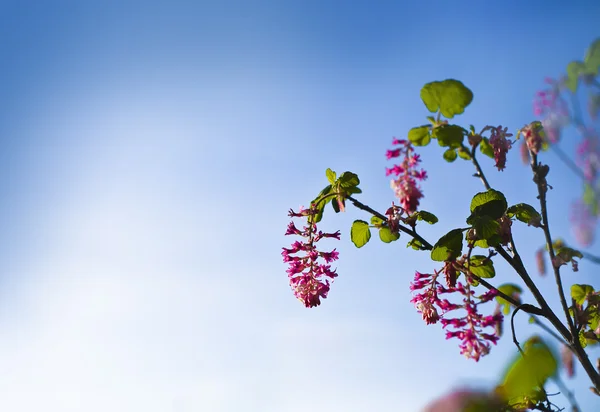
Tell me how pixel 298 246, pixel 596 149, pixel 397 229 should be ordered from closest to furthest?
pixel 596 149 < pixel 397 229 < pixel 298 246

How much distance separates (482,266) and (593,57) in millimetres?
1475

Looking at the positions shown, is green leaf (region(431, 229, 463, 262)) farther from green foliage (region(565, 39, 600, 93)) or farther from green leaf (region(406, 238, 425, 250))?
green foliage (region(565, 39, 600, 93))

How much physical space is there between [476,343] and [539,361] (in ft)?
4.24

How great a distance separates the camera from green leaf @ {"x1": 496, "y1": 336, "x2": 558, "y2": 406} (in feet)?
2.28

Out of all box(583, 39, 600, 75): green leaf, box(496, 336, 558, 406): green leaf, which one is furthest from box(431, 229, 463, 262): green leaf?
box(496, 336, 558, 406): green leaf

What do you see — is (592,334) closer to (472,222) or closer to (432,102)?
(472,222)

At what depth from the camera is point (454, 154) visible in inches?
90.4

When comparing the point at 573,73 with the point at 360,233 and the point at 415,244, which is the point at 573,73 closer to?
the point at 415,244

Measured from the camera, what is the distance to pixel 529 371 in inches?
28.0

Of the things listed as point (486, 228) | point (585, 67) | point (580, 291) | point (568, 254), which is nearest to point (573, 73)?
point (585, 67)

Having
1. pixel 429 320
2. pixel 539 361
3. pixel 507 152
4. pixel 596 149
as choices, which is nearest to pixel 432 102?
pixel 507 152

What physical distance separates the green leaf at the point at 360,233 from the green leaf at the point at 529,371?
1.80 meters

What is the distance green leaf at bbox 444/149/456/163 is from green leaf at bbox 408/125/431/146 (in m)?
0.17

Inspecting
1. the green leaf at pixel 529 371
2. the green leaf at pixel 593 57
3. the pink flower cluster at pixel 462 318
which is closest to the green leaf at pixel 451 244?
the pink flower cluster at pixel 462 318
